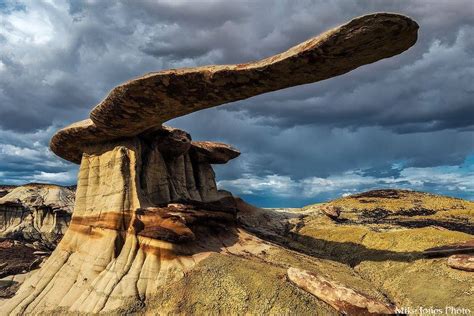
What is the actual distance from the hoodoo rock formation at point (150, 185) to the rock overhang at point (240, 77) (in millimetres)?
51

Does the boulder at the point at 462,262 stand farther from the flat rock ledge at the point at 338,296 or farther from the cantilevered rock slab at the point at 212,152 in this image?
the cantilevered rock slab at the point at 212,152

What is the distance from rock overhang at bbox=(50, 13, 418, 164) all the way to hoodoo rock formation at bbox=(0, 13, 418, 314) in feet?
0.17

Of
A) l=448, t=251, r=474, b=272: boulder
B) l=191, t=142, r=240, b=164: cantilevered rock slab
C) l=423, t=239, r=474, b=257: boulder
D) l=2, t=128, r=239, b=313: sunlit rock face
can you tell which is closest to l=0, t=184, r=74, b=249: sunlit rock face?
l=191, t=142, r=240, b=164: cantilevered rock slab

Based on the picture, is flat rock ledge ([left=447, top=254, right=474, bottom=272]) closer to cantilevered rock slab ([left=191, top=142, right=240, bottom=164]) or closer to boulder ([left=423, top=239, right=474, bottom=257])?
boulder ([left=423, top=239, right=474, bottom=257])

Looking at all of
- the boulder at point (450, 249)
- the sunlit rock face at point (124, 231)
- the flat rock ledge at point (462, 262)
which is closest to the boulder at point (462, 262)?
the flat rock ledge at point (462, 262)

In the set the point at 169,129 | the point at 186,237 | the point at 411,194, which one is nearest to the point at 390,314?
the point at 186,237

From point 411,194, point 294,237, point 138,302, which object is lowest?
point 138,302

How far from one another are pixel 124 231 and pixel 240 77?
12513mm

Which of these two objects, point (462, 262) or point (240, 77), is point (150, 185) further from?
point (462, 262)

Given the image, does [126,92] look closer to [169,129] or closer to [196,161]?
[169,129]

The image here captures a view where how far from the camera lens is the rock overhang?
1410 centimetres

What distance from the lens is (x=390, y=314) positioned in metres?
17.0

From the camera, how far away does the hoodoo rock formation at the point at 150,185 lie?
15844 mm

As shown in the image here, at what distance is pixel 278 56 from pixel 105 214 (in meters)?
15.3
